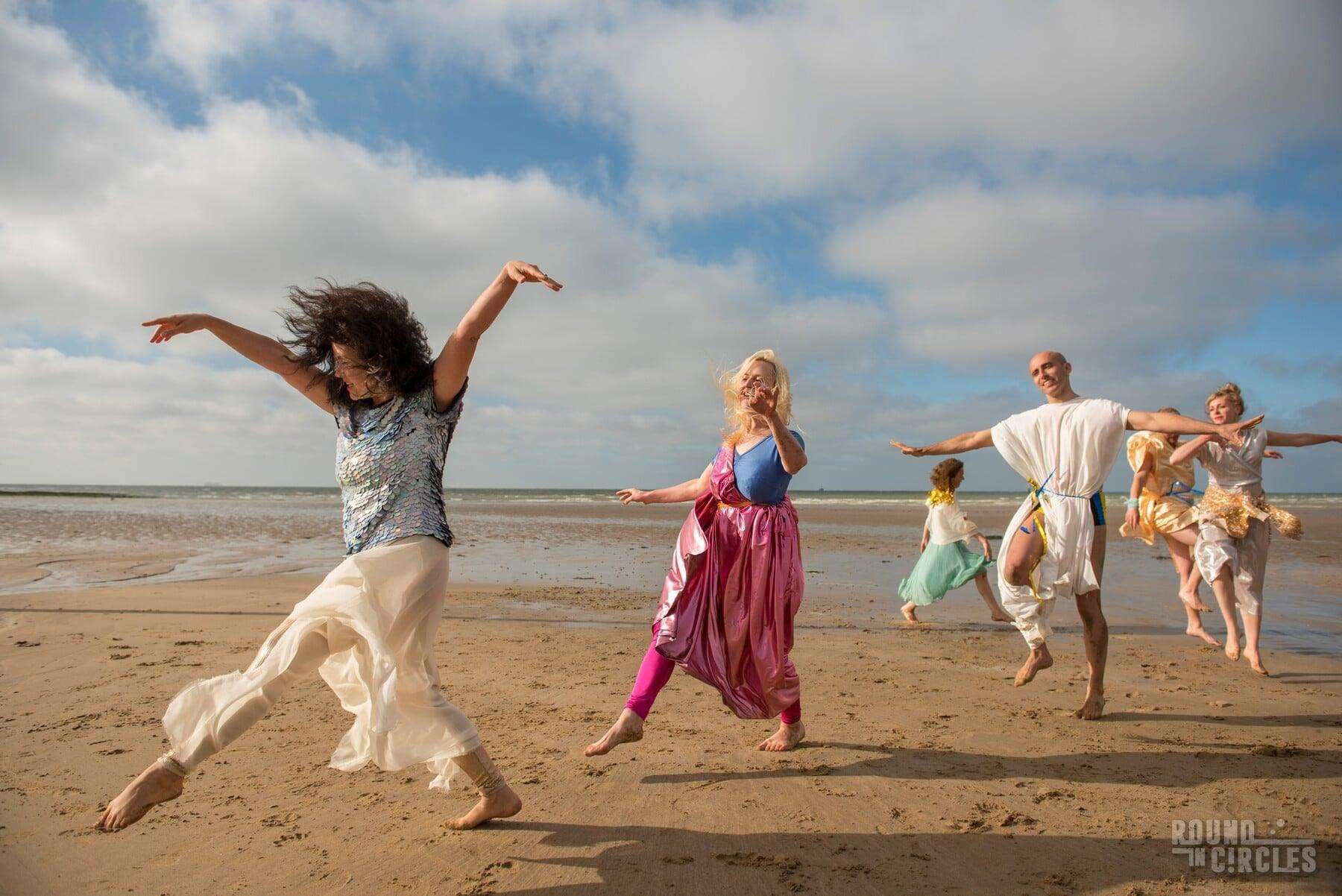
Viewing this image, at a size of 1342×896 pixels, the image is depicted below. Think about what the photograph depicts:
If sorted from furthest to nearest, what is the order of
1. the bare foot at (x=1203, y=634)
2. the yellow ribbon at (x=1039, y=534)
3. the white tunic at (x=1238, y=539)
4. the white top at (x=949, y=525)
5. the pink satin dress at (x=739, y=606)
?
the white top at (x=949, y=525)
the bare foot at (x=1203, y=634)
the white tunic at (x=1238, y=539)
the yellow ribbon at (x=1039, y=534)
the pink satin dress at (x=739, y=606)

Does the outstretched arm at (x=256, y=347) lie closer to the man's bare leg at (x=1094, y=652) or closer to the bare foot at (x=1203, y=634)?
the man's bare leg at (x=1094, y=652)

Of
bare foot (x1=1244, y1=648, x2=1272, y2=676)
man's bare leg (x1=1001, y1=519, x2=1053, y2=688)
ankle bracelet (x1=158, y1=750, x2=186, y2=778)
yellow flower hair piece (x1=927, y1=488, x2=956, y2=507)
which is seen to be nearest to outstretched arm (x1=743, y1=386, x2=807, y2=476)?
man's bare leg (x1=1001, y1=519, x2=1053, y2=688)

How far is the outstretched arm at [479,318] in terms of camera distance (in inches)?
122

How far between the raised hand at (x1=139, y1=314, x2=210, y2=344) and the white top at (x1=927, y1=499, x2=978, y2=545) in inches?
275

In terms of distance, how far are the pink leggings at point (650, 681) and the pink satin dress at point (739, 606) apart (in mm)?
45

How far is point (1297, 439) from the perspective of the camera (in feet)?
20.1

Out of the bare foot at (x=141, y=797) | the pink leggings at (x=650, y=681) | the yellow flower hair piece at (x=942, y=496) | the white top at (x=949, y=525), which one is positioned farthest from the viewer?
the yellow flower hair piece at (x=942, y=496)

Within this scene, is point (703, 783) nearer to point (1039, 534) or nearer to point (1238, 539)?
point (1039, 534)

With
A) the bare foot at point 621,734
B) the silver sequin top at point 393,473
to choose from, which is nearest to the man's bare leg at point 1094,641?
the bare foot at point 621,734

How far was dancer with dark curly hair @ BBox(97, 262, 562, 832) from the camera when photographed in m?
2.79

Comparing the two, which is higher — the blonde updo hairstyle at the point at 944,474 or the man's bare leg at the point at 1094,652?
the blonde updo hairstyle at the point at 944,474

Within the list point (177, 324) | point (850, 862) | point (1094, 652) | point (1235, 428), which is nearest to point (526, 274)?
point (177, 324)

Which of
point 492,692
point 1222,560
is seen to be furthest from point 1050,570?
point 492,692

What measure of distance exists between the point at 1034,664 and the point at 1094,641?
39 centimetres
